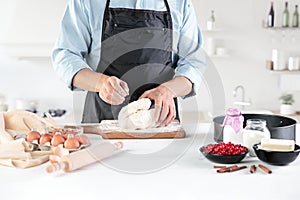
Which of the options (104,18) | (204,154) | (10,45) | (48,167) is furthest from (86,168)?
(10,45)

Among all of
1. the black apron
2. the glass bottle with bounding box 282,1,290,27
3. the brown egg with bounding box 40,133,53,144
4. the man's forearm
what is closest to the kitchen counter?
the brown egg with bounding box 40,133,53,144

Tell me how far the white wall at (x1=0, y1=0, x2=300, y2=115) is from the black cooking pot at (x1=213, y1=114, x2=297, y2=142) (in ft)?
7.29

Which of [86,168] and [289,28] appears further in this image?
[289,28]

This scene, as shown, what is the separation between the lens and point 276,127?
156 centimetres

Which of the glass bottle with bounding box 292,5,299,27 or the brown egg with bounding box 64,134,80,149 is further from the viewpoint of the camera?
the glass bottle with bounding box 292,5,299,27

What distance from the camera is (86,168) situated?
1321 millimetres

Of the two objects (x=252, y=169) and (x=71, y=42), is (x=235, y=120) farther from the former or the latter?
(x=71, y=42)

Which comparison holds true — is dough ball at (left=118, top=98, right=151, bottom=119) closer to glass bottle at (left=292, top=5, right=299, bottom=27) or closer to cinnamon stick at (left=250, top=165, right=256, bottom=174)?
cinnamon stick at (left=250, top=165, right=256, bottom=174)

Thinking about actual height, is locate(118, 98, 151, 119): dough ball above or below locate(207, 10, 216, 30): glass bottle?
below

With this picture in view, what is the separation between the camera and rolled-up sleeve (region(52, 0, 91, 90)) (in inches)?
68.0

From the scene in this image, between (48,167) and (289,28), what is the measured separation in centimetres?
298

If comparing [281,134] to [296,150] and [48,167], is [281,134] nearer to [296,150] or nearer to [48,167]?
[296,150]

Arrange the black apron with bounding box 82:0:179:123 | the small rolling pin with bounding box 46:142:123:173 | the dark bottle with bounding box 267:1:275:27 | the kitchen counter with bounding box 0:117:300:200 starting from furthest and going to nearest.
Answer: the dark bottle with bounding box 267:1:275:27
the black apron with bounding box 82:0:179:123
the small rolling pin with bounding box 46:142:123:173
the kitchen counter with bounding box 0:117:300:200

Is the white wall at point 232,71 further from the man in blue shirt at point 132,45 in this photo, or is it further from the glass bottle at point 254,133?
the glass bottle at point 254,133
